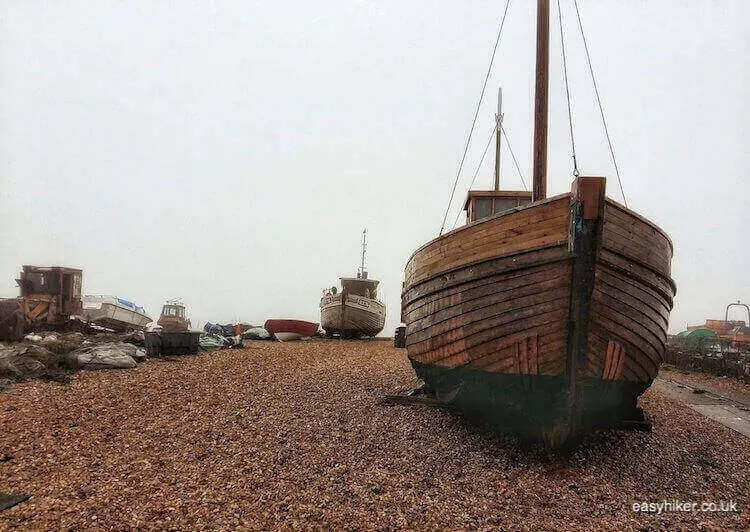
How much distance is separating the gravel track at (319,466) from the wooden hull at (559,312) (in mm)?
712

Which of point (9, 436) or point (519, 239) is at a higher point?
point (519, 239)

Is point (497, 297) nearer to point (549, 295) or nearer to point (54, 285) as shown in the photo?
point (549, 295)

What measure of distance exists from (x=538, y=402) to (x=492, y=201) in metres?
4.42

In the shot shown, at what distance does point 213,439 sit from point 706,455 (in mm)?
6737

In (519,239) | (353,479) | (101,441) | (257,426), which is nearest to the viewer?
(353,479)

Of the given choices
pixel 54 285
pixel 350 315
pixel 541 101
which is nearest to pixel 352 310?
pixel 350 315

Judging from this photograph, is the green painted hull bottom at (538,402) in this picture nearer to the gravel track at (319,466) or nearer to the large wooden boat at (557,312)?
the large wooden boat at (557,312)

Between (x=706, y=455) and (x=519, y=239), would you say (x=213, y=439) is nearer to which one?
(x=519, y=239)

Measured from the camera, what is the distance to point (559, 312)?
16.1ft

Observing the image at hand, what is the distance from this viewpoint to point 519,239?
512 centimetres

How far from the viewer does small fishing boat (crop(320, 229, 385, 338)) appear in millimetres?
23438

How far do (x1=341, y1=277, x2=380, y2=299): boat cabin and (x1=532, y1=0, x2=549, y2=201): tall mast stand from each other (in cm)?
2046

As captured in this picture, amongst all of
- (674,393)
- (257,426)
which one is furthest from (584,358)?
(674,393)

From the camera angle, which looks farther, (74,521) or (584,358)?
(584,358)
